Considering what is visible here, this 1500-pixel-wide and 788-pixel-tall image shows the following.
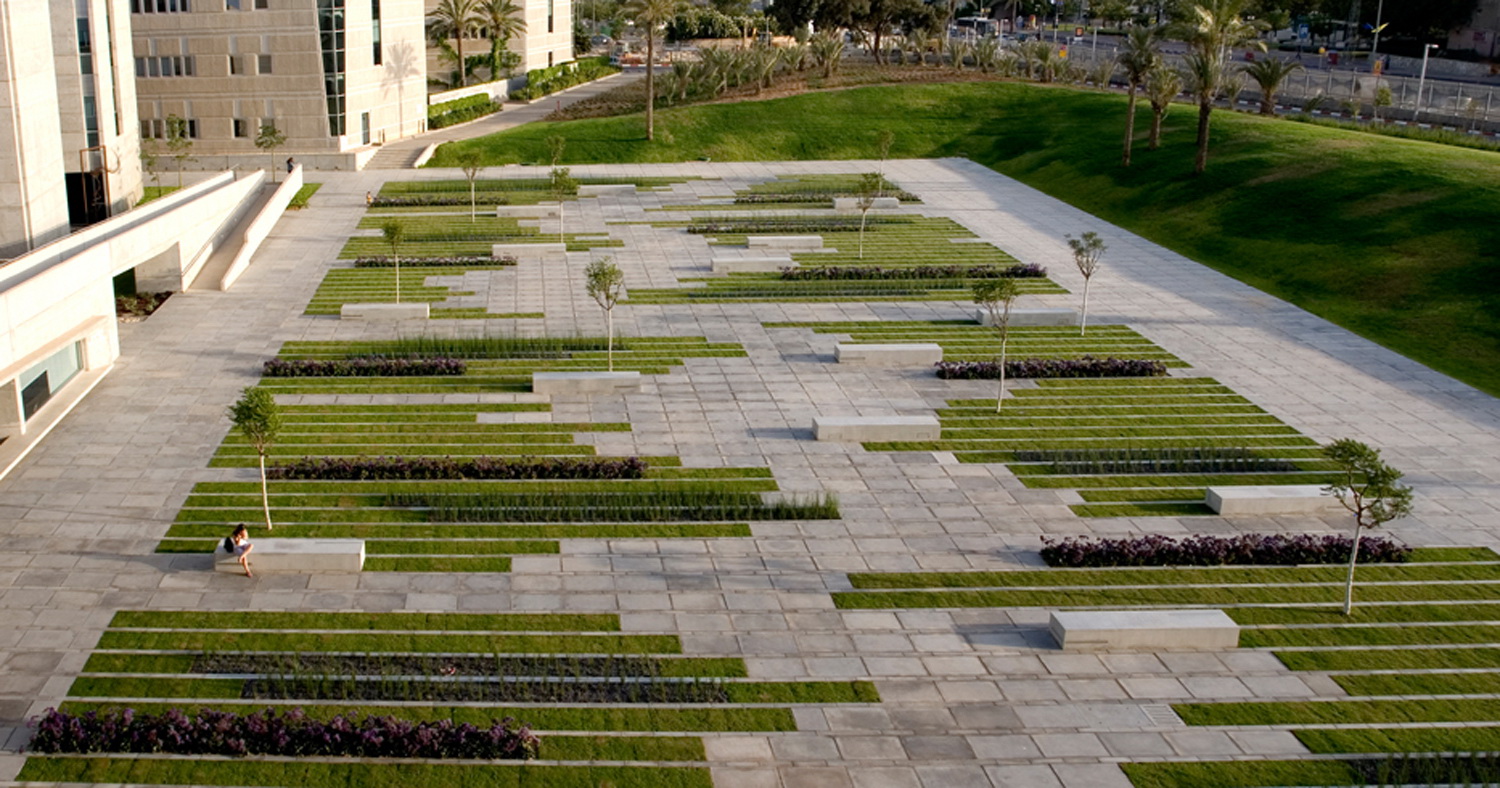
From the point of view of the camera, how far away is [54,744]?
602 inches

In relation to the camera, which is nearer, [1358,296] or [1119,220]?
[1358,296]

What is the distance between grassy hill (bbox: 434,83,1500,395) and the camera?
36.0m

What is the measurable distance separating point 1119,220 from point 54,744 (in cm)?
4140

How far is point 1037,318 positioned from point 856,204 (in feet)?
55.5

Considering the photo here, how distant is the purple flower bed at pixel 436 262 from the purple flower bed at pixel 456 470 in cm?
1795

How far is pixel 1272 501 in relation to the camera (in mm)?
22797

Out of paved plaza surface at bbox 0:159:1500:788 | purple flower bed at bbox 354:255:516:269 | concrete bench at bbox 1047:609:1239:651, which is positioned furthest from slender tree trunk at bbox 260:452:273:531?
purple flower bed at bbox 354:255:516:269

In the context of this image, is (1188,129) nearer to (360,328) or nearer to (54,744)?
(360,328)

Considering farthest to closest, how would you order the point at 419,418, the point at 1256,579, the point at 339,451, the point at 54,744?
the point at 419,418 → the point at 339,451 → the point at 1256,579 → the point at 54,744

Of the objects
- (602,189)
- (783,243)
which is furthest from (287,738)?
(602,189)

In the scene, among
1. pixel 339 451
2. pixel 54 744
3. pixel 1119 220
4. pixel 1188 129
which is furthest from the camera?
pixel 1188 129

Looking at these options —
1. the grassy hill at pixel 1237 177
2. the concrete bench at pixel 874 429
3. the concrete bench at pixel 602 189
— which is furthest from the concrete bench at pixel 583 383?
the concrete bench at pixel 602 189

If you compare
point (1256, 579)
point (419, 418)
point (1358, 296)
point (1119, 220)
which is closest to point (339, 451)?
point (419, 418)

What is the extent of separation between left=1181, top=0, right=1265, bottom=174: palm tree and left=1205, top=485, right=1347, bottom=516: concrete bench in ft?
91.9
